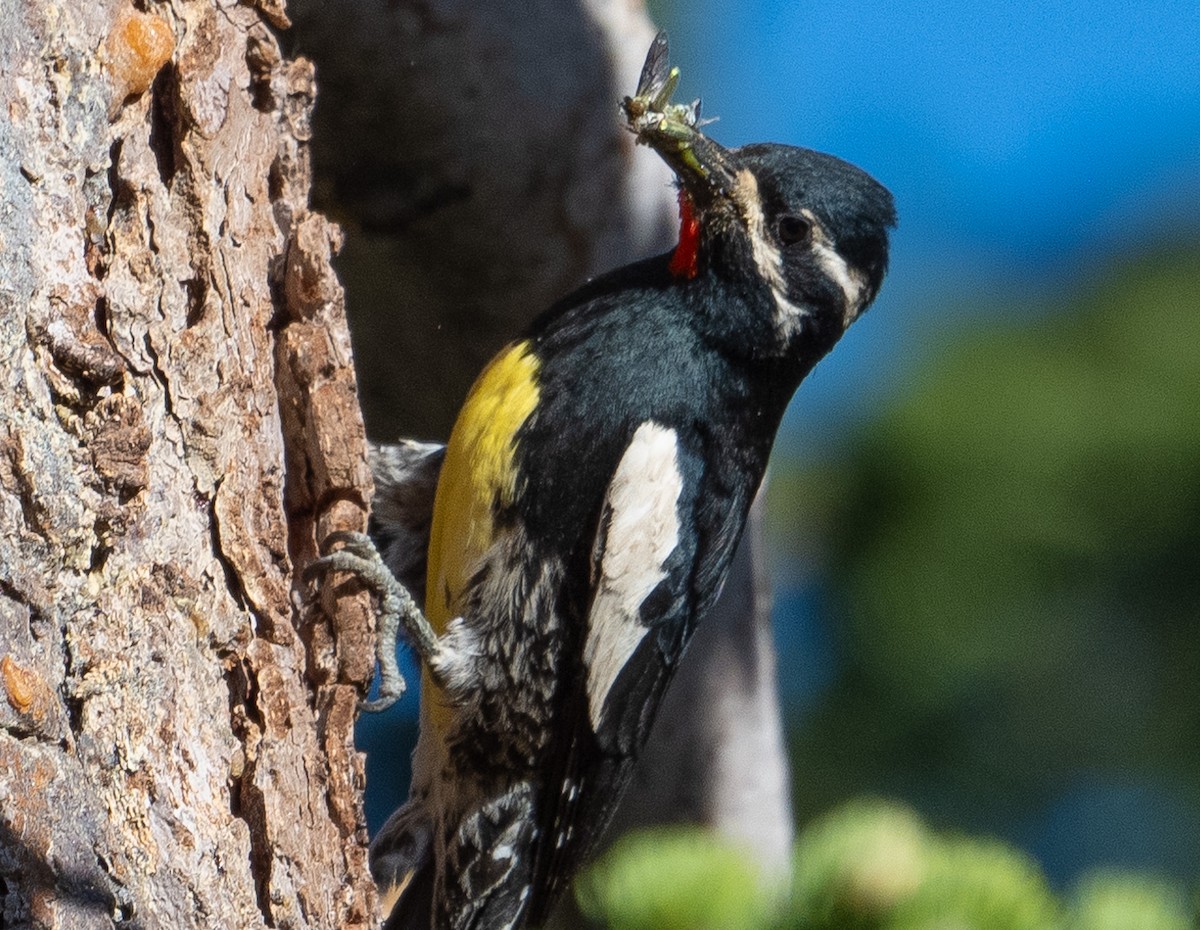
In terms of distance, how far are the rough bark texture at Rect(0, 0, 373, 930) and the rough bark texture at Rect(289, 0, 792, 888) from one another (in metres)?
0.53

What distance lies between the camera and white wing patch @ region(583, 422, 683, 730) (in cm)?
260

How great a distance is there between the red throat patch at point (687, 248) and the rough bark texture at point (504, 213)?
28cm

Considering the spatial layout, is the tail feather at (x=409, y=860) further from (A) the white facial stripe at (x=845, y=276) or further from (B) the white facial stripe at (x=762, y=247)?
(A) the white facial stripe at (x=845, y=276)

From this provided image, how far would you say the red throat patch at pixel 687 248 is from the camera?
276 cm

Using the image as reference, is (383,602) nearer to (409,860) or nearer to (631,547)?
(631,547)

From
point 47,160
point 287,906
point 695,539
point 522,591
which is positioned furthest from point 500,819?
point 47,160

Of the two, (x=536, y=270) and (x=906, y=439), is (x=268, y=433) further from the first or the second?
(x=906, y=439)

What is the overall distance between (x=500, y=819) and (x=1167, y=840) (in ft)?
9.01

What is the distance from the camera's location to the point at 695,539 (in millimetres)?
2750

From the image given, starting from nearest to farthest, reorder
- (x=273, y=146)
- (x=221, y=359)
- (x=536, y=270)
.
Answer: (x=221, y=359)
(x=273, y=146)
(x=536, y=270)

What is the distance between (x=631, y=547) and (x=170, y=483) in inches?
36.5

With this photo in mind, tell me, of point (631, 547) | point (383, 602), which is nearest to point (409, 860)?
point (383, 602)

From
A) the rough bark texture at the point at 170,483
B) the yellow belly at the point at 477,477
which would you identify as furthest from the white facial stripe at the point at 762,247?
the rough bark texture at the point at 170,483

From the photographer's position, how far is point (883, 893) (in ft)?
5.55
